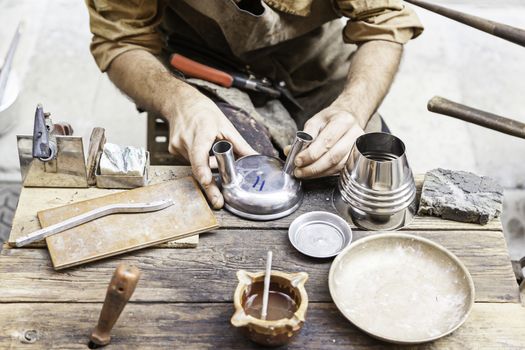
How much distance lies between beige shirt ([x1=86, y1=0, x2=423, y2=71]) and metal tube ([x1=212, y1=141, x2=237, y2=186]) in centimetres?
60

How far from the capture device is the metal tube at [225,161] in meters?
1.59

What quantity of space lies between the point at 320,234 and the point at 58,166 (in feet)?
2.23

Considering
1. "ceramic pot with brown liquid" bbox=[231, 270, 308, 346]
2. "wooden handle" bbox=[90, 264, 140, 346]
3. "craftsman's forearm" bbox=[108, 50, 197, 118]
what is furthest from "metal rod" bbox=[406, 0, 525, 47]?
"wooden handle" bbox=[90, 264, 140, 346]

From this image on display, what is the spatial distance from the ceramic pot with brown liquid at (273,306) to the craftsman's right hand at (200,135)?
0.32 metres

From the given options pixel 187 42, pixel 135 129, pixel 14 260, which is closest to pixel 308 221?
pixel 14 260

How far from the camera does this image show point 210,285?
4.91ft

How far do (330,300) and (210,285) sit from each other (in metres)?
0.27

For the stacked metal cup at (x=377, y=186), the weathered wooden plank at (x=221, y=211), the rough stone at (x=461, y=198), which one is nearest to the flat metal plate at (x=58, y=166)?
the weathered wooden plank at (x=221, y=211)

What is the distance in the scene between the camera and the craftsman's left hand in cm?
167

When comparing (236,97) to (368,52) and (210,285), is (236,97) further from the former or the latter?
(210,285)

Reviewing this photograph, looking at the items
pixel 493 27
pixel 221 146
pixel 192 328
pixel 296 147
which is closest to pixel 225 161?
pixel 221 146

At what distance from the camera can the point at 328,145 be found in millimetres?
1700

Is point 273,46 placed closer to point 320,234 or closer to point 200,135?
point 200,135

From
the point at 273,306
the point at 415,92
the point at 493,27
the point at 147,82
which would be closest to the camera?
the point at 273,306
